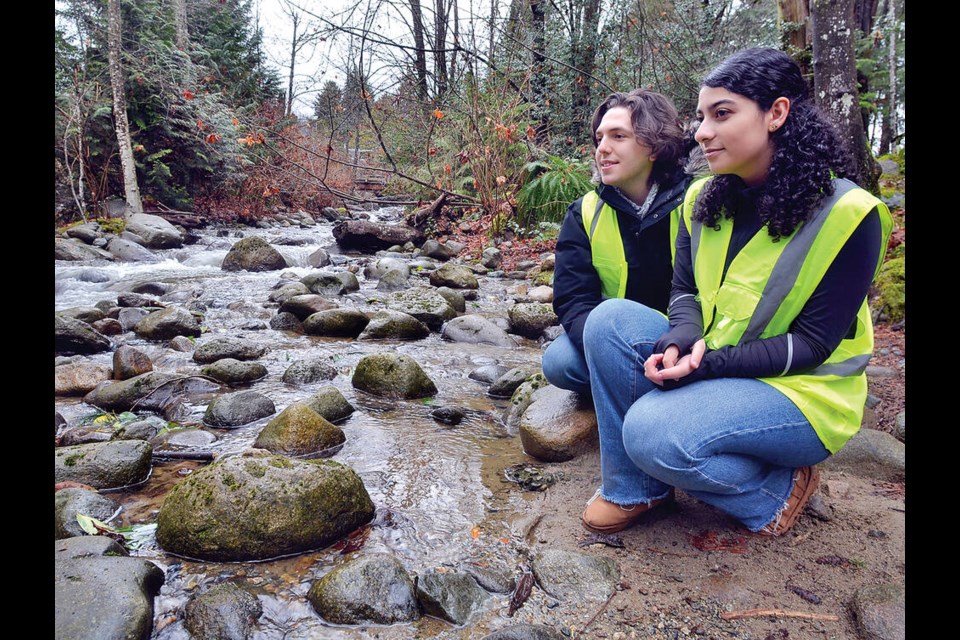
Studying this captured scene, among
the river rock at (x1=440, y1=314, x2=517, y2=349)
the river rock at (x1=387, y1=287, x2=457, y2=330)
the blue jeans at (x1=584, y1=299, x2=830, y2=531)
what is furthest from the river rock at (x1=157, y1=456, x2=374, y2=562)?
the river rock at (x1=387, y1=287, x2=457, y2=330)

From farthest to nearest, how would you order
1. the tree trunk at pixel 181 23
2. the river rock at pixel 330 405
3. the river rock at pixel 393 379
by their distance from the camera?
the tree trunk at pixel 181 23 → the river rock at pixel 393 379 → the river rock at pixel 330 405

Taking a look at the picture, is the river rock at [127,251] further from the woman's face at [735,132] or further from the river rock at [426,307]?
the woman's face at [735,132]

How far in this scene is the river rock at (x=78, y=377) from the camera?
4402 mm

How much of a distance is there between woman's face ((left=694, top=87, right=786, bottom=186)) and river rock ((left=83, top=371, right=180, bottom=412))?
390cm

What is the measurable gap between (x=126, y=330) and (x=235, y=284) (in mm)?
2593

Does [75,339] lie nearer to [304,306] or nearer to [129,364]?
[129,364]

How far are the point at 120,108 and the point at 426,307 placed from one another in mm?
9682

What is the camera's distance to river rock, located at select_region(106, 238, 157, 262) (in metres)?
10.3

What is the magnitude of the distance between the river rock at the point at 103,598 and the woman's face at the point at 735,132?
2.36 m

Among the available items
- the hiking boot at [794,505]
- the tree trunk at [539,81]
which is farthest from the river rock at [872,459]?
the tree trunk at [539,81]

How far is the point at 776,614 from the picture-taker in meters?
1.88

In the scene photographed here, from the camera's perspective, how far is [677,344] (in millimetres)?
2137
